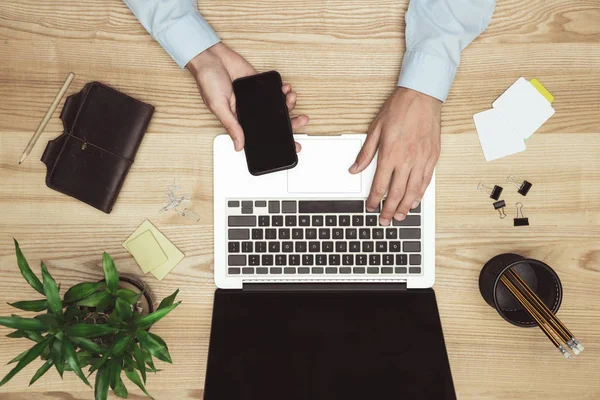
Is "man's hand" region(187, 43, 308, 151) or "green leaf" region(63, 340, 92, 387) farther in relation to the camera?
"man's hand" region(187, 43, 308, 151)

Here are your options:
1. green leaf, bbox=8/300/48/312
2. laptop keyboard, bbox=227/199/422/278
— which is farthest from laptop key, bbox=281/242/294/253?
green leaf, bbox=8/300/48/312

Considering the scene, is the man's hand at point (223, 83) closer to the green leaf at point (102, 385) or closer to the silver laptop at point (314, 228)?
the silver laptop at point (314, 228)

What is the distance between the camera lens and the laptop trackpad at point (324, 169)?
889mm

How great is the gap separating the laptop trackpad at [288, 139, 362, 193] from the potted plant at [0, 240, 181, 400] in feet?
1.08

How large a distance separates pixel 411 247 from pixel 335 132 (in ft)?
0.89

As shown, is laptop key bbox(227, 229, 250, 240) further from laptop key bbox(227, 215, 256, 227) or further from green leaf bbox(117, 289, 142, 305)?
green leaf bbox(117, 289, 142, 305)

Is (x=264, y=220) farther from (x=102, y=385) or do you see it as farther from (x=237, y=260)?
(x=102, y=385)

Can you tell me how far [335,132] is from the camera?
916 millimetres

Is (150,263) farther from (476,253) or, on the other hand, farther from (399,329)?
(476,253)

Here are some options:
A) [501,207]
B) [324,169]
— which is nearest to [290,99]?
[324,169]

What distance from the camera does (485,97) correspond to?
909mm

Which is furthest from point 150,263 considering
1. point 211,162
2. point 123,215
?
point 211,162

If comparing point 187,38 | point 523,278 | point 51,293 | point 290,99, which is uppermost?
point 187,38

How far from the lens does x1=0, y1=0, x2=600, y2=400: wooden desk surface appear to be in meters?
0.90
